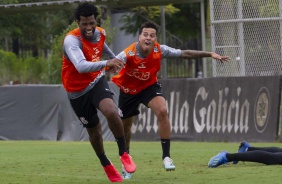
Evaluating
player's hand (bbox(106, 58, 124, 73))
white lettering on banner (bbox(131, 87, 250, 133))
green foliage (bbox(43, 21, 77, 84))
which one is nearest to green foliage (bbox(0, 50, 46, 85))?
green foliage (bbox(43, 21, 77, 84))

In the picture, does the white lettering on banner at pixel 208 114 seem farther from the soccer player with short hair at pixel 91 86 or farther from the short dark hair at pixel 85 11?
the short dark hair at pixel 85 11

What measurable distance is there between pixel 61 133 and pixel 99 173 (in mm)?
11945

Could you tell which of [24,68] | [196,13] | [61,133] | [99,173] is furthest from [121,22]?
[99,173]

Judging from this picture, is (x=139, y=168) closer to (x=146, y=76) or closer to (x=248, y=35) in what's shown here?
(x=146, y=76)

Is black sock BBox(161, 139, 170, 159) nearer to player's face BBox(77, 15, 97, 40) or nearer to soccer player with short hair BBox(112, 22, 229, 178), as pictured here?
soccer player with short hair BBox(112, 22, 229, 178)

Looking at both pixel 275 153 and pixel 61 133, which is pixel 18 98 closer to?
pixel 61 133

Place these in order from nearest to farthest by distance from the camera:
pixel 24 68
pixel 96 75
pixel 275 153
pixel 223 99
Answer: pixel 96 75
pixel 275 153
pixel 223 99
pixel 24 68

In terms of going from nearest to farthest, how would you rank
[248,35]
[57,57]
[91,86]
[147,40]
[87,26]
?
1. [87,26]
2. [91,86]
3. [147,40]
4. [248,35]
5. [57,57]

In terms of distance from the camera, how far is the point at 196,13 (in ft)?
110

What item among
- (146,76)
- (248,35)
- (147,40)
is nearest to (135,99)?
(146,76)

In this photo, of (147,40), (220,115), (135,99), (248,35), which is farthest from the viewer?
(248,35)

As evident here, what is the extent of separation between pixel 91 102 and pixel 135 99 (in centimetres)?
139

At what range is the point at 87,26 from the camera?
10.5 meters

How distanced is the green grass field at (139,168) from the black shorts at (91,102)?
767 mm
